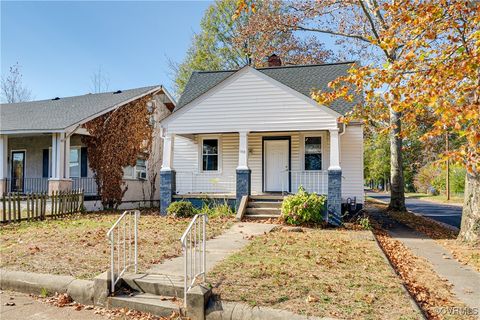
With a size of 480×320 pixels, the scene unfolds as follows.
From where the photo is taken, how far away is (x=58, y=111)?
58.5 feet

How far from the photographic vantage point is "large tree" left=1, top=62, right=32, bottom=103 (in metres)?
42.5

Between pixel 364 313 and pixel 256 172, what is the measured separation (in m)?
11.2

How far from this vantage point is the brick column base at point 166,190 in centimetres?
1343

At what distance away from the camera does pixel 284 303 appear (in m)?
4.07

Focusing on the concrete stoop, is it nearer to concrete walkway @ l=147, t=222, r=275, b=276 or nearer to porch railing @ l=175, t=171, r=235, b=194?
concrete walkway @ l=147, t=222, r=275, b=276

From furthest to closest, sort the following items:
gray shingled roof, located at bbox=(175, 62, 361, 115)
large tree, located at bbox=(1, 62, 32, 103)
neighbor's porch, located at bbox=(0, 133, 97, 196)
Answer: large tree, located at bbox=(1, 62, 32, 103), gray shingled roof, located at bbox=(175, 62, 361, 115), neighbor's porch, located at bbox=(0, 133, 97, 196)

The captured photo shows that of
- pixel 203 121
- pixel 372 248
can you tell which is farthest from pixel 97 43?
pixel 372 248

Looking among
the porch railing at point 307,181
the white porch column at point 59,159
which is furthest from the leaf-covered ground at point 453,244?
the white porch column at point 59,159

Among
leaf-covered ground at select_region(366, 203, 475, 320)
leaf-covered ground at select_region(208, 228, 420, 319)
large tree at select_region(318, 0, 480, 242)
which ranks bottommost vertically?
leaf-covered ground at select_region(366, 203, 475, 320)

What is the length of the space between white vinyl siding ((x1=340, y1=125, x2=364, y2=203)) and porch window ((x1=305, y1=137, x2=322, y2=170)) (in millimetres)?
903

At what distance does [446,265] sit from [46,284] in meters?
7.29

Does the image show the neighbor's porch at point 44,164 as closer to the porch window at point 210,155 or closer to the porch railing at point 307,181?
the porch window at point 210,155

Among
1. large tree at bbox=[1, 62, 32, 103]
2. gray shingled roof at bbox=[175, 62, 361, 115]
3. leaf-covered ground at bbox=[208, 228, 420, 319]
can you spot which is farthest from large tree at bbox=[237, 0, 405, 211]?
large tree at bbox=[1, 62, 32, 103]

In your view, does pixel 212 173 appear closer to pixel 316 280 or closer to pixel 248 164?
pixel 248 164
